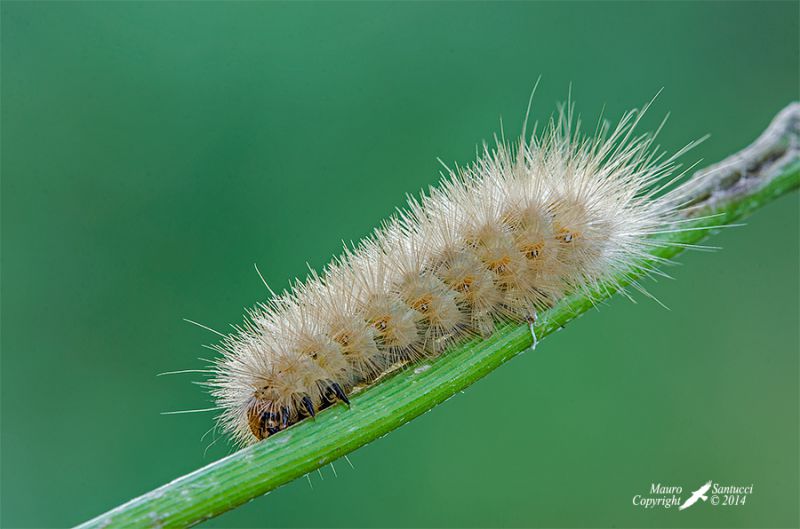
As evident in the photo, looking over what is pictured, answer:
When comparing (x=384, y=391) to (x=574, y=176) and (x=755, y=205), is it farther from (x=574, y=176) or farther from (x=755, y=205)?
(x=755, y=205)

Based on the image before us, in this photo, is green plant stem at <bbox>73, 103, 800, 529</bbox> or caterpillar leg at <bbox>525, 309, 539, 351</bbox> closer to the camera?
green plant stem at <bbox>73, 103, 800, 529</bbox>

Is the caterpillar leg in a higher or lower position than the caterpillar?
lower

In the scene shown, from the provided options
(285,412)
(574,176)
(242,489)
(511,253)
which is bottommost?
(242,489)

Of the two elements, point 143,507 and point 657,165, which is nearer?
point 143,507

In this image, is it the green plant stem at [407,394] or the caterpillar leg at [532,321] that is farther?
the caterpillar leg at [532,321]

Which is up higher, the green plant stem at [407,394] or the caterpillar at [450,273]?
the caterpillar at [450,273]

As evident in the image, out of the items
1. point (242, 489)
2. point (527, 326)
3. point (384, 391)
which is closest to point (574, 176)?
point (527, 326)
